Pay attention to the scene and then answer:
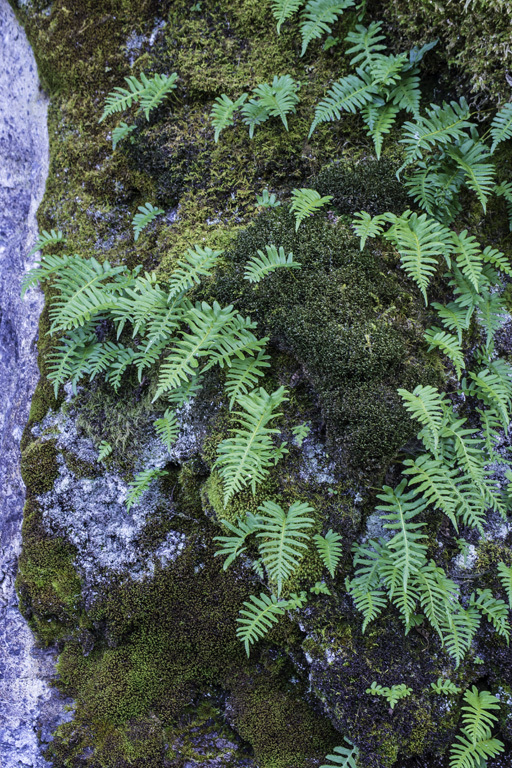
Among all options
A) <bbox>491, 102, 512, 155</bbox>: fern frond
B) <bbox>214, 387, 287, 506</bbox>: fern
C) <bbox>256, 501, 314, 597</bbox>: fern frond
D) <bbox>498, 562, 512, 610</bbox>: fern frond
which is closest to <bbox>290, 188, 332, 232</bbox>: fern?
<bbox>491, 102, 512, 155</bbox>: fern frond

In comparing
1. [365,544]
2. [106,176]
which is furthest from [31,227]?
[365,544]

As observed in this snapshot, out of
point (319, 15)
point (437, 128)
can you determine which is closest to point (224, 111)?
point (319, 15)

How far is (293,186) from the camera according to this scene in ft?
11.6

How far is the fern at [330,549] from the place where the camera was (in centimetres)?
294

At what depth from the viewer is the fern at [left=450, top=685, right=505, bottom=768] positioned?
2838mm

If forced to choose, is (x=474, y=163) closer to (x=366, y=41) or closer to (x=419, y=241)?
(x=419, y=241)

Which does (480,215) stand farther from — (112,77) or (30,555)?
(30,555)

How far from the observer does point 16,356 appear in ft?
13.9

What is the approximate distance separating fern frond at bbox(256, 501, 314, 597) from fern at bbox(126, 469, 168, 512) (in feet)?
2.63

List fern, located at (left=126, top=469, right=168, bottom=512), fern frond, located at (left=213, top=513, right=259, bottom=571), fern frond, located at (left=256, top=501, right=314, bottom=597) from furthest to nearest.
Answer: fern, located at (left=126, top=469, right=168, bottom=512), fern frond, located at (left=213, top=513, right=259, bottom=571), fern frond, located at (left=256, top=501, right=314, bottom=597)

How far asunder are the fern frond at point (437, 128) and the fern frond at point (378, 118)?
0.16 meters

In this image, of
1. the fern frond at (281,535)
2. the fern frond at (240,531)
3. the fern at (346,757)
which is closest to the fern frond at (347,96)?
the fern frond at (281,535)

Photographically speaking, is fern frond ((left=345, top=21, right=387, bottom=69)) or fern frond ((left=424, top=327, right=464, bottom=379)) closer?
fern frond ((left=424, top=327, right=464, bottom=379))

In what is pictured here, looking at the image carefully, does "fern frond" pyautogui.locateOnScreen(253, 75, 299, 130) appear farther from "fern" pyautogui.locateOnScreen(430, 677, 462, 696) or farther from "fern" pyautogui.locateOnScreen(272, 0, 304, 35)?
"fern" pyautogui.locateOnScreen(430, 677, 462, 696)
